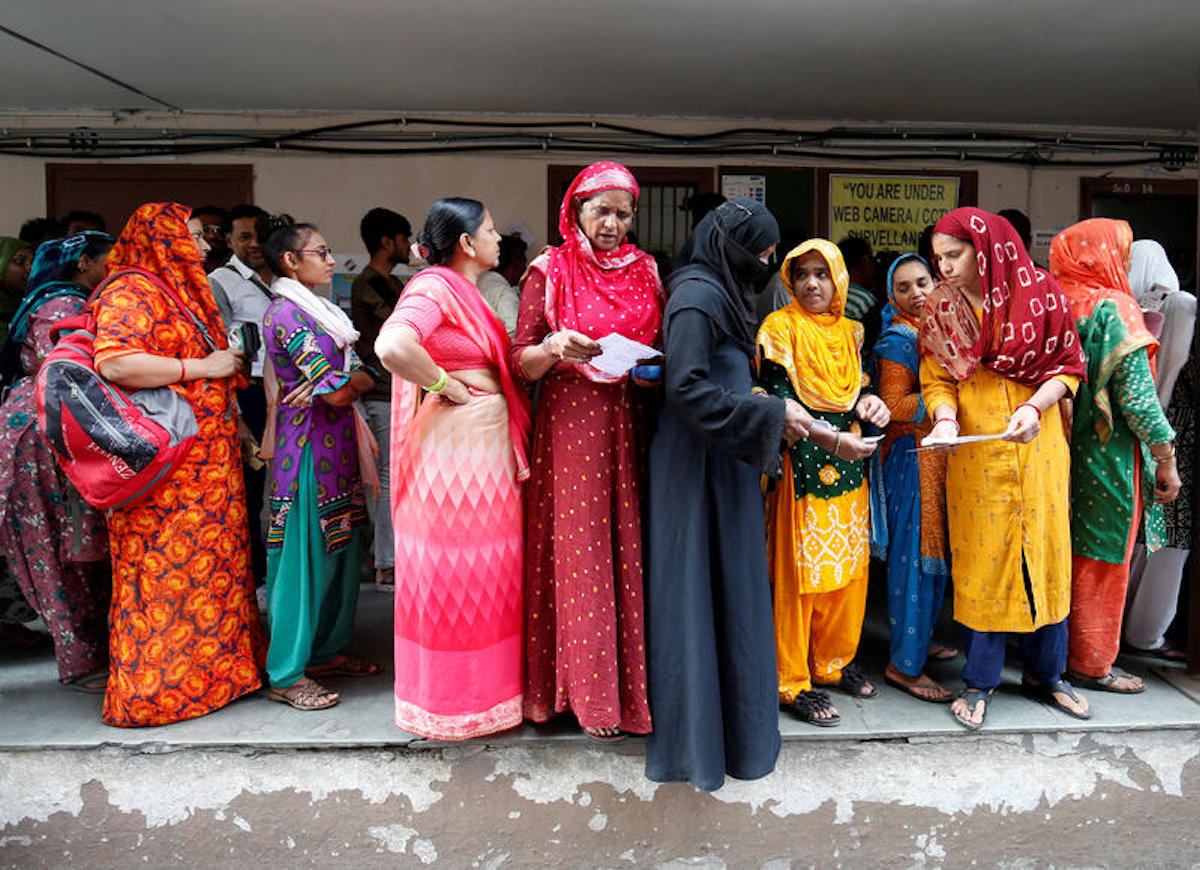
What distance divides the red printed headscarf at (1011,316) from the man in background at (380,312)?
2658 millimetres

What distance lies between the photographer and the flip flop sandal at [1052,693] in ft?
9.28

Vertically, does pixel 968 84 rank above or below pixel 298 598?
above

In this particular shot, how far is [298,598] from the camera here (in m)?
2.84

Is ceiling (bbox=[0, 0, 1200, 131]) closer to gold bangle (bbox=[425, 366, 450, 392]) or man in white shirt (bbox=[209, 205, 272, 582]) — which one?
man in white shirt (bbox=[209, 205, 272, 582])

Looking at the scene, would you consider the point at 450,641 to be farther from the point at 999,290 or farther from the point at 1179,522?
the point at 1179,522

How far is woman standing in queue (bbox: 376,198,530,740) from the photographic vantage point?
246 cm

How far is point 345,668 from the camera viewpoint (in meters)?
3.13

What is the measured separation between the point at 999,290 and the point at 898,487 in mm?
806

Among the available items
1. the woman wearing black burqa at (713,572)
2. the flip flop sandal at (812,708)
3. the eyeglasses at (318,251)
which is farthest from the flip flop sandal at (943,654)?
the eyeglasses at (318,251)

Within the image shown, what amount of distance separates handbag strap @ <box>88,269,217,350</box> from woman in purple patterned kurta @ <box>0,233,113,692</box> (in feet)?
1.07

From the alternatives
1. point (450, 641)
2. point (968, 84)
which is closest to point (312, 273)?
point (450, 641)

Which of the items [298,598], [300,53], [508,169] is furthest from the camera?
[508,169]

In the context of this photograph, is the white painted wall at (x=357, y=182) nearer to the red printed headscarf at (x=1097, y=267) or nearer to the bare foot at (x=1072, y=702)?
the red printed headscarf at (x=1097, y=267)

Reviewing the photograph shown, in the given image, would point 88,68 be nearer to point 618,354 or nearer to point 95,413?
point 95,413
